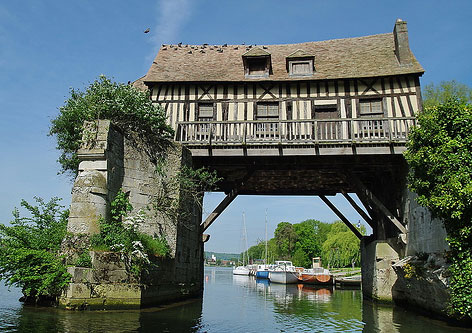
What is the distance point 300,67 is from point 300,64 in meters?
0.11

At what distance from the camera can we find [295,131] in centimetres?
1157

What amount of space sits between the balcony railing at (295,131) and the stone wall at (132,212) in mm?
1206

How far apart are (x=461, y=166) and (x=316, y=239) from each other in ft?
138

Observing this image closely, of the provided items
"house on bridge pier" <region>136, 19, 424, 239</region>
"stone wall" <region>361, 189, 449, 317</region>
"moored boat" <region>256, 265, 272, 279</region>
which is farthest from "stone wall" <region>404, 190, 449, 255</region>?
"moored boat" <region>256, 265, 272, 279</region>

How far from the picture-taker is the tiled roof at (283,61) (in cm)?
1269

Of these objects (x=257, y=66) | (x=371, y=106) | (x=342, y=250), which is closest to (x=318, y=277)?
(x=342, y=250)

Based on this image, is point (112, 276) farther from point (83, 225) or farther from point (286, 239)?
point (286, 239)

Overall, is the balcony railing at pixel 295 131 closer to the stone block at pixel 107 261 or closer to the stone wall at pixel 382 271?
the stone wall at pixel 382 271

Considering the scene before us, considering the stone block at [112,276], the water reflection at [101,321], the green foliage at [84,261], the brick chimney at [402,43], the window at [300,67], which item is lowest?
the water reflection at [101,321]

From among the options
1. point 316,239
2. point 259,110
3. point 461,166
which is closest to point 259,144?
point 259,110

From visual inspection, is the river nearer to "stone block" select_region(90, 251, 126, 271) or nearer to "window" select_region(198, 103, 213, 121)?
"stone block" select_region(90, 251, 126, 271)

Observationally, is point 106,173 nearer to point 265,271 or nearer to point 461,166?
point 461,166

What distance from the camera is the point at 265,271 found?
35469mm

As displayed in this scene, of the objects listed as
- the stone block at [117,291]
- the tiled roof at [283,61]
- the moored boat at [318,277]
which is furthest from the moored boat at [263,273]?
the stone block at [117,291]
